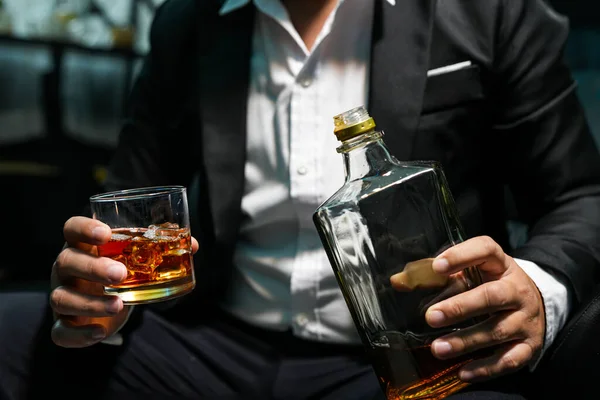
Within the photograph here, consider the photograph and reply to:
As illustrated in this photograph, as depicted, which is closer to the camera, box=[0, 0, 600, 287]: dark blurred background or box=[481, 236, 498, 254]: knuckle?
box=[481, 236, 498, 254]: knuckle

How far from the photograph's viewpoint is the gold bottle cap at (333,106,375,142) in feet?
2.79

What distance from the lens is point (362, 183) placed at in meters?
0.93

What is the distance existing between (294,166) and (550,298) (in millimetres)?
492

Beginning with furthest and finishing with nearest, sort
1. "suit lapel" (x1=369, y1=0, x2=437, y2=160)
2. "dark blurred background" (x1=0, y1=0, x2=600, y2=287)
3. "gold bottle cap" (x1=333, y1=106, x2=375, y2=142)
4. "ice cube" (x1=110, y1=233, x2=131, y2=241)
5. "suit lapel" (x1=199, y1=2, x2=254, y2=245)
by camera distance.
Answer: "dark blurred background" (x1=0, y1=0, x2=600, y2=287) → "suit lapel" (x1=199, y1=2, x2=254, y2=245) → "suit lapel" (x1=369, y1=0, x2=437, y2=160) → "ice cube" (x1=110, y1=233, x2=131, y2=241) → "gold bottle cap" (x1=333, y1=106, x2=375, y2=142)

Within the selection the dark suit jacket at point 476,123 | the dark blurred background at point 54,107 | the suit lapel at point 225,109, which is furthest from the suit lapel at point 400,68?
the dark blurred background at point 54,107

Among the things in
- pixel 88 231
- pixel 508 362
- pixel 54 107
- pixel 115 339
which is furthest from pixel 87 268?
pixel 54 107

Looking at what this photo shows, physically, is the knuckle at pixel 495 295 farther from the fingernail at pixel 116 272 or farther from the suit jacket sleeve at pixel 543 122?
the fingernail at pixel 116 272

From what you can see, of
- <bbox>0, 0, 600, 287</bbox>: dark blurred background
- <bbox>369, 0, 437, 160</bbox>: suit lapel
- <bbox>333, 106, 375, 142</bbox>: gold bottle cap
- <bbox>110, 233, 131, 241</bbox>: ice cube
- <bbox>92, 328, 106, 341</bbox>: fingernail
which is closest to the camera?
<bbox>333, 106, 375, 142</bbox>: gold bottle cap

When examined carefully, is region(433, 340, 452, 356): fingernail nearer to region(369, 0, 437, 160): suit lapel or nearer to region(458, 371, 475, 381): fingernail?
region(458, 371, 475, 381): fingernail

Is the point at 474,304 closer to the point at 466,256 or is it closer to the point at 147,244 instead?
the point at 466,256

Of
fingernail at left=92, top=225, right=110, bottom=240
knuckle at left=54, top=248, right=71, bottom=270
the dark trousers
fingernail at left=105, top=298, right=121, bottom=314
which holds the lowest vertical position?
the dark trousers

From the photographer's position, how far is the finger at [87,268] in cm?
94

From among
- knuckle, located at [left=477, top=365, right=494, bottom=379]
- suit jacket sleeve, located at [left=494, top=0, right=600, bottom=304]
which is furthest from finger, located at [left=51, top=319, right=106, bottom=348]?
suit jacket sleeve, located at [left=494, top=0, right=600, bottom=304]

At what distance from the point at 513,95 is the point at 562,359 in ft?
1.55
